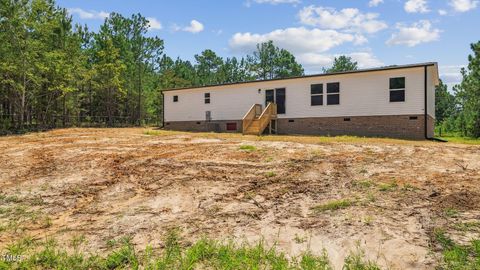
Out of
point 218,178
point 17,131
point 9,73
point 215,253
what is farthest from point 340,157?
point 9,73

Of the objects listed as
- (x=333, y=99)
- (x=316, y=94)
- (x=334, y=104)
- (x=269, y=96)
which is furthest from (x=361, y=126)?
(x=269, y=96)

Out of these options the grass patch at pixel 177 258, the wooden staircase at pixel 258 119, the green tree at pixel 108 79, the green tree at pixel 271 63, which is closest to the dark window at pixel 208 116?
the wooden staircase at pixel 258 119

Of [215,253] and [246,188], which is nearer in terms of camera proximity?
[215,253]

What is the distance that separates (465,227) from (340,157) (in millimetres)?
5331

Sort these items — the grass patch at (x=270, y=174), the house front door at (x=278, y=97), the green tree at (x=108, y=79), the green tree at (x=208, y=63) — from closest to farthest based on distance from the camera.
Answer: the grass patch at (x=270, y=174) < the house front door at (x=278, y=97) < the green tree at (x=108, y=79) < the green tree at (x=208, y=63)

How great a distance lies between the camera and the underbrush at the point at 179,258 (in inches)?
136

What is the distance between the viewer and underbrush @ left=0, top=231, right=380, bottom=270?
11.3 ft

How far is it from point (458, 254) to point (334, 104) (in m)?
16.5

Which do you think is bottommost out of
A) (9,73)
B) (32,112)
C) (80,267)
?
(80,267)

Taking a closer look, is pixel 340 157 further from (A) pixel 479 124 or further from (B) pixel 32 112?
(B) pixel 32 112

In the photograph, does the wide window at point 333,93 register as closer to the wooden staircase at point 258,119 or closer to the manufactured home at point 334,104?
the manufactured home at point 334,104

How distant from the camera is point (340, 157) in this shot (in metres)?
9.39

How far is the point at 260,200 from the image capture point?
18.5ft

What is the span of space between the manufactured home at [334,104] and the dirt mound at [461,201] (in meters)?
12.7
